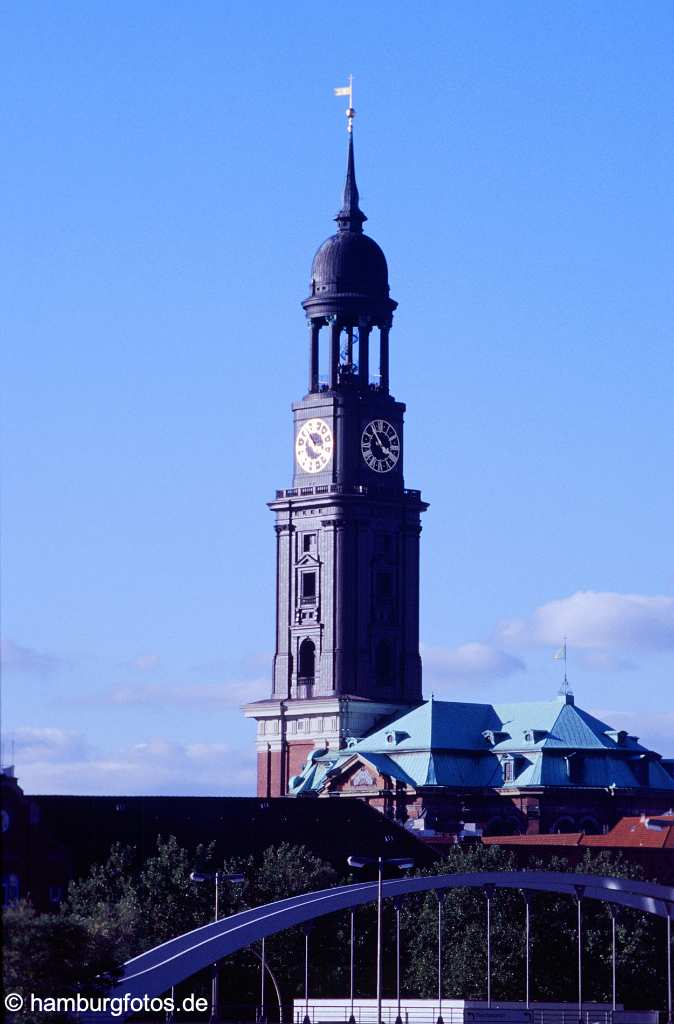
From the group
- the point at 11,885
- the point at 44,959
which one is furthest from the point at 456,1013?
the point at 44,959

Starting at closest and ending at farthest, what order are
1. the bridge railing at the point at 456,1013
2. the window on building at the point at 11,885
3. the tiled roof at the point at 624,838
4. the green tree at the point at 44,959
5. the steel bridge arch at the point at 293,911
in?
the green tree at the point at 44,959 → the steel bridge arch at the point at 293,911 → the bridge railing at the point at 456,1013 → the window on building at the point at 11,885 → the tiled roof at the point at 624,838

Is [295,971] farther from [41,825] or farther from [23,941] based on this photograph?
[23,941]

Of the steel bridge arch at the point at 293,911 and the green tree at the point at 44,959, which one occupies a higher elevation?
the steel bridge arch at the point at 293,911

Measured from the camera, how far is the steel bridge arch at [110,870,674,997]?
109812 millimetres

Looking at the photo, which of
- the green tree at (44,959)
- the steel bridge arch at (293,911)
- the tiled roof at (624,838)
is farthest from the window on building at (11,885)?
the tiled roof at (624,838)

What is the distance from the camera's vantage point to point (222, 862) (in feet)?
531

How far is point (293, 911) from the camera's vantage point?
118938 mm

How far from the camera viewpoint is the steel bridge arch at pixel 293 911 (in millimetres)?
109812

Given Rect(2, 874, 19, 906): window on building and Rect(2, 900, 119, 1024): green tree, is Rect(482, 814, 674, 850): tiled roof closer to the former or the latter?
Rect(2, 874, 19, 906): window on building

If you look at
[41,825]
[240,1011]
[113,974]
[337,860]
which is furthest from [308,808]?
[113,974]

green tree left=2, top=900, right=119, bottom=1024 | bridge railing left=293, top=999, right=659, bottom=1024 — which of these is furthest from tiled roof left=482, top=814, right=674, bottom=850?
green tree left=2, top=900, right=119, bottom=1024

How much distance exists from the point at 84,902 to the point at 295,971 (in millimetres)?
10195

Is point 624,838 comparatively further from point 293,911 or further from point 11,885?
point 293,911

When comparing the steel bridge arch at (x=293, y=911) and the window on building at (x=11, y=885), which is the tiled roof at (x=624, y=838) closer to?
the window on building at (x=11, y=885)
